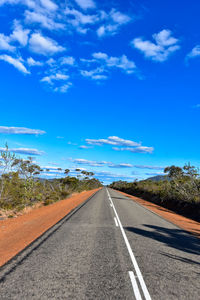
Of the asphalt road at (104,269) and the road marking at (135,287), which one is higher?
the road marking at (135,287)

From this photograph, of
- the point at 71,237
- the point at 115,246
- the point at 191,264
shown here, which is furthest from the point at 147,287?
the point at 71,237

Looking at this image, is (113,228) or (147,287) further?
(113,228)

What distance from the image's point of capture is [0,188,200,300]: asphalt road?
12.8 ft

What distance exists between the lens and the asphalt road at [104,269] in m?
3.89

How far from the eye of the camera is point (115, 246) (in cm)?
685

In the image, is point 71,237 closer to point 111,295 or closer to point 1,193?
point 111,295

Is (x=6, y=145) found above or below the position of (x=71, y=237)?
above

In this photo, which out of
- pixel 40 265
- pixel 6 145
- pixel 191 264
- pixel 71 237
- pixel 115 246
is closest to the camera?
pixel 40 265

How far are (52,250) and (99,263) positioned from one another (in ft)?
5.32

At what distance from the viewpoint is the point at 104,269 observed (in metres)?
4.93

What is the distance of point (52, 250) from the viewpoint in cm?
614

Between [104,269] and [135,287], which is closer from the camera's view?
[135,287]

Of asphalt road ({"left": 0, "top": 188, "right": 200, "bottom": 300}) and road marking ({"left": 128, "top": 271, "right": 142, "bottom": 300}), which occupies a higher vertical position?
road marking ({"left": 128, "top": 271, "right": 142, "bottom": 300})

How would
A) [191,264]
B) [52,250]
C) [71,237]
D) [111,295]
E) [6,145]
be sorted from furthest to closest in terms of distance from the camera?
[6,145], [71,237], [52,250], [191,264], [111,295]
